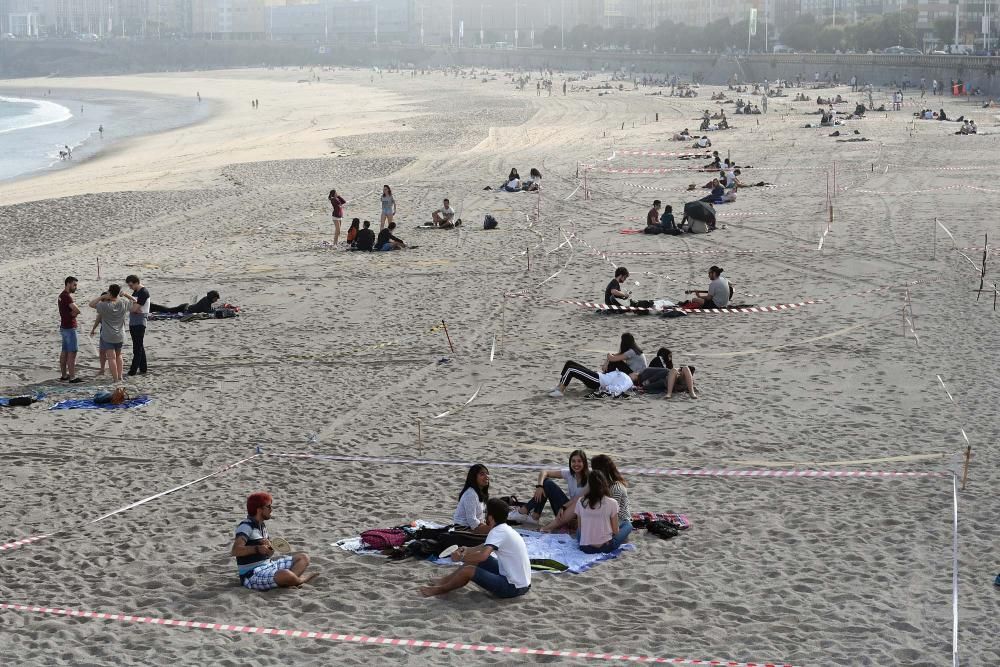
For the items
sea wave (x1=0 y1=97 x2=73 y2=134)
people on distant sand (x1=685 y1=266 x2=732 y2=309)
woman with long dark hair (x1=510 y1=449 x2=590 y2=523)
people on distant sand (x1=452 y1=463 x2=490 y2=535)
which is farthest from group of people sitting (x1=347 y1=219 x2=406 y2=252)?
sea wave (x1=0 y1=97 x2=73 y2=134)

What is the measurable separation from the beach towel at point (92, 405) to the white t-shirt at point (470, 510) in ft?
17.3

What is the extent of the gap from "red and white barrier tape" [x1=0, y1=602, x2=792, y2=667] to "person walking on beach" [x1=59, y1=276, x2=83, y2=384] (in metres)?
6.09

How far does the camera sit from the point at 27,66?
178 metres

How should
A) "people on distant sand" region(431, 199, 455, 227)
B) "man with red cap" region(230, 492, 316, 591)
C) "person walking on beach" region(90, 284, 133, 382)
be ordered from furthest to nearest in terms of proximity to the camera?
"people on distant sand" region(431, 199, 455, 227) → "person walking on beach" region(90, 284, 133, 382) → "man with red cap" region(230, 492, 316, 591)

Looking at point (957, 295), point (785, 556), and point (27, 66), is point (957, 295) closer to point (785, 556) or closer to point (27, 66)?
point (785, 556)

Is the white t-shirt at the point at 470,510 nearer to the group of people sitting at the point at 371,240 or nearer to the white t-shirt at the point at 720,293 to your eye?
the white t-shirt at the point at 720,293

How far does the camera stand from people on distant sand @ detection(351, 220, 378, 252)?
2219 centimetres

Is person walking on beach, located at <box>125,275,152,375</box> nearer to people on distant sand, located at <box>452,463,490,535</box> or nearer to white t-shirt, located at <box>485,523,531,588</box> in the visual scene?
people on distant sand, located at <box>452,463,490,535</box>

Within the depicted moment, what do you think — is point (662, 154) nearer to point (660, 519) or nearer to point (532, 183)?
point (532, 183)

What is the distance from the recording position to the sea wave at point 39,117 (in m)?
68.8

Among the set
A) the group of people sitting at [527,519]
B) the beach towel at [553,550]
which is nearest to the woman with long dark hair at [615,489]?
the group of people sitting at [527,519]

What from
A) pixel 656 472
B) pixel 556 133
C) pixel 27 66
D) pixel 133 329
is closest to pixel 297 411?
pixel 133 329

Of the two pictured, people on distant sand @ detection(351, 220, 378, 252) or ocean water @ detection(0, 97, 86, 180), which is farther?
ocean water @ detection(0, 97, 86, 180)

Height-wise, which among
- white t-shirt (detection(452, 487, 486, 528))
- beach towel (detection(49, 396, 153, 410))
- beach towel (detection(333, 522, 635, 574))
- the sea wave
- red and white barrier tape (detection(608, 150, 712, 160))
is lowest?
beach towel (detection(333, 522, 635, 574))
